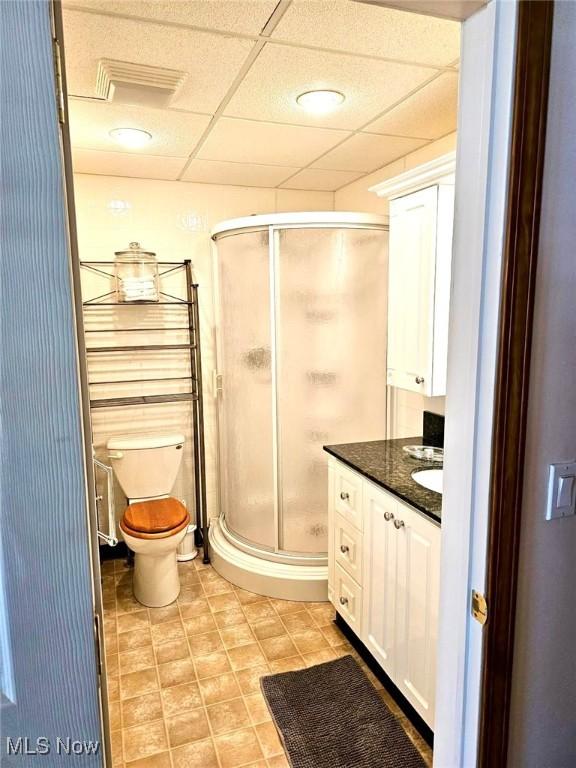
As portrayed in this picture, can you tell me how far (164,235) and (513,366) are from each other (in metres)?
2.78

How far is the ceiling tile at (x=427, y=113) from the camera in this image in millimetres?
1874

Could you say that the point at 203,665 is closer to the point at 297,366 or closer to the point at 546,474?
the point at 297,366

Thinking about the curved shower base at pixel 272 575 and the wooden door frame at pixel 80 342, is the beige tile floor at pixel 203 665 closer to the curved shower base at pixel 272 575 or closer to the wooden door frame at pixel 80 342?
the curved shower base at pixel 272 575

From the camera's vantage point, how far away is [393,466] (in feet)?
7.39

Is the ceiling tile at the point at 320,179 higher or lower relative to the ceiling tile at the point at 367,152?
higher

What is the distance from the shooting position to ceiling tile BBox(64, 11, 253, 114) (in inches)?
57.1

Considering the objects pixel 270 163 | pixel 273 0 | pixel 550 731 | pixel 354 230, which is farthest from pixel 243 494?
pixel 273 0

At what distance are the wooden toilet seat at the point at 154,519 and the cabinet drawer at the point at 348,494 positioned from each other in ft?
3.01

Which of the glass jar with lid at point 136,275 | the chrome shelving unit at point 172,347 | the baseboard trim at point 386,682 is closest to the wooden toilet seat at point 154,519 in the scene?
the chrome shelving unit at point 172,347

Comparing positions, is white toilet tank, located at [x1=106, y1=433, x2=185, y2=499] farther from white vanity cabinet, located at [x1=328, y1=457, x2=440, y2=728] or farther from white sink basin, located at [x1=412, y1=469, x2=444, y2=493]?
white sink basin, located at [x1=412, y1=469, x2=444, y2=493]

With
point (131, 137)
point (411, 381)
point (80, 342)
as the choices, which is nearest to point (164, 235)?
point (131, 137)

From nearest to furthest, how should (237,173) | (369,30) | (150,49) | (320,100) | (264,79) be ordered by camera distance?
(369,30)
(150,49)
(264,79)
(320,100)
(237,173)

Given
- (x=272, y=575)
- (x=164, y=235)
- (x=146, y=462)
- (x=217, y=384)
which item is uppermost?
(x=164, y=235)

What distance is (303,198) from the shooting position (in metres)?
3.50
